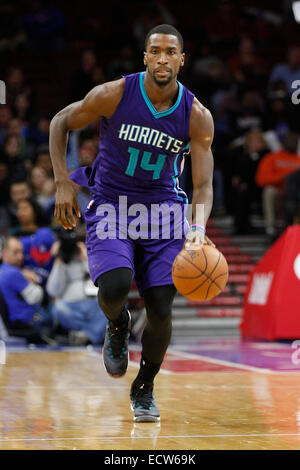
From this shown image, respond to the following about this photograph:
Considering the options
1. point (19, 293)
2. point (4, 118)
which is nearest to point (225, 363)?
point (19, 293)

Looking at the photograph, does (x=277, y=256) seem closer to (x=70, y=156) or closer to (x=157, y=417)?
(x=70, y=156)

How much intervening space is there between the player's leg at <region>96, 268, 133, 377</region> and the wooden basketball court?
0.35 metres

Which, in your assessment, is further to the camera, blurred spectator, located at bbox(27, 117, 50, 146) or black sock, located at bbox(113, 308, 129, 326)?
blurred spectator, located at bbox(27, 117, 50, 146)

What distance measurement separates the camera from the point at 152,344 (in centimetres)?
521

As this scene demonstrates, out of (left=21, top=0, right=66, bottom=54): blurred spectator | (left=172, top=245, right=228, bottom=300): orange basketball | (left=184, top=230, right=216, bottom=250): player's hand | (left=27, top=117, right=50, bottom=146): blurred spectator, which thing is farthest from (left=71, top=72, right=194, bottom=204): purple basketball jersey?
(left=21, top=0, right=66, bottom=54): blurred spectator

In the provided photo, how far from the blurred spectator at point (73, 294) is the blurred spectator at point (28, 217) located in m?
0.64

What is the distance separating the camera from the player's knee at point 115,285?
16.2 feet

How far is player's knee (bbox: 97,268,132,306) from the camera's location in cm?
493

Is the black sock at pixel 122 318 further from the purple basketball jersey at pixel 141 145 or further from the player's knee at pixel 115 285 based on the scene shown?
the purple basketball jersey at pixel 141 145

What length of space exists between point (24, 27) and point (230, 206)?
16.9 feet

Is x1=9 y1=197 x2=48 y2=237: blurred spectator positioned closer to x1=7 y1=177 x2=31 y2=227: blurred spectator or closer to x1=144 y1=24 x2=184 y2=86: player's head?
x1=7 y1=177 x2=31 y2=227: blurred spectator

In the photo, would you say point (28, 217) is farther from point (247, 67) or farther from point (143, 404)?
point (247, 67)
